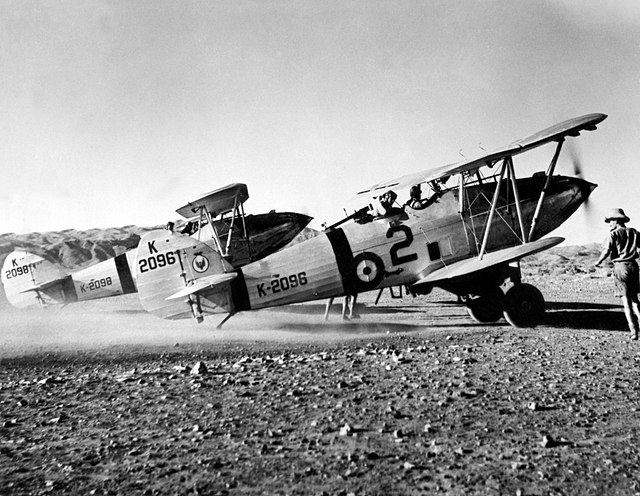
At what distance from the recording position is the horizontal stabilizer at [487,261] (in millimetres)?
9219

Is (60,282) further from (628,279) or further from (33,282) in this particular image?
(628,279)

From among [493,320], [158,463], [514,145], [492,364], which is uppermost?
[514,145]

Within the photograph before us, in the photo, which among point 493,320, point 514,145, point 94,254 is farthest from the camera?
point 94,254

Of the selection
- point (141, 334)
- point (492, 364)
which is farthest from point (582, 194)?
point (141, 334)

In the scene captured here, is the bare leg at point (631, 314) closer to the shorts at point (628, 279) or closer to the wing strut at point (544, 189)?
the shorts at point (628, 279)

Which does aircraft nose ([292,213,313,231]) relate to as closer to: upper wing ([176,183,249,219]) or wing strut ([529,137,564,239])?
upper wing ([176,183,249,219])

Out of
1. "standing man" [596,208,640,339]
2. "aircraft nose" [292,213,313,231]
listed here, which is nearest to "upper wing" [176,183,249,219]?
"aircraft nose" [292,213,313,231]

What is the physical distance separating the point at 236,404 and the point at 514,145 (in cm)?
778

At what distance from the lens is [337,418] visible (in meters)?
4.38

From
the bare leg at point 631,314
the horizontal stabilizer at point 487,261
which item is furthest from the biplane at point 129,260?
the bare leg at point 631,314

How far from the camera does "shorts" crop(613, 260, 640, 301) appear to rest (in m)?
7.75

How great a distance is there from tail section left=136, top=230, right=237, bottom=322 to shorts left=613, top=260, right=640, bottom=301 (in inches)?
290

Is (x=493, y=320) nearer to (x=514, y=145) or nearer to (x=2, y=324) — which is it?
(x=514, y=145)

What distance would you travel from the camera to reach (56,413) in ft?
16.0
